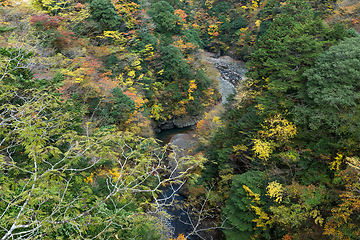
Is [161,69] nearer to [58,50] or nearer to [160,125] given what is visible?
[160,125]

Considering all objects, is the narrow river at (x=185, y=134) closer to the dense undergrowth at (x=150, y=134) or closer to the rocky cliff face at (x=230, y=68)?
the rocky cliff face at (x=230, y=68)

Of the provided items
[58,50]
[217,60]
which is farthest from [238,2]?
[58,50]

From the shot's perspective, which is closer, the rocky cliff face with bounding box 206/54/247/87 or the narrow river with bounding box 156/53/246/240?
the narrow river with bounding box 156/53/246/240

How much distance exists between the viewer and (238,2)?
1665 inches

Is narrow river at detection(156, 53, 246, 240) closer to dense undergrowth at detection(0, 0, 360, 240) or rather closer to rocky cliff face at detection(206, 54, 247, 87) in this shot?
rocky cliff face at detection(206, 54, 247, 87)

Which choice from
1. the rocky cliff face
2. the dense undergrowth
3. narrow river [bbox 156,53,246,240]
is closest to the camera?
the dense undergrowth

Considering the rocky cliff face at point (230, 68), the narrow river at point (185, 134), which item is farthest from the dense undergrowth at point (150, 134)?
the rocky cliff face at point (230, 68)

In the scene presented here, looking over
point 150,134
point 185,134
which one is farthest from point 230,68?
point 150,134

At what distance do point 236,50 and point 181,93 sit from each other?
2015cm

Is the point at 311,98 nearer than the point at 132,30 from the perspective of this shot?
Yes

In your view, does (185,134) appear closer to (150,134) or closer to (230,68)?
(150,134)

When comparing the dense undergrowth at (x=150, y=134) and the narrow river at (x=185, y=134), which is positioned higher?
the dense undergrowth at (x=150, y=134)

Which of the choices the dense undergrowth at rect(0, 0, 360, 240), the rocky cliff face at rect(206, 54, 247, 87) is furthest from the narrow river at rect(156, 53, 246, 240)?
the dense undergrowth at rect(0, 0, 360, 240)

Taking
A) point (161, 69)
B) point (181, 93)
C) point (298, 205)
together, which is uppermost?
point (298, 205)
